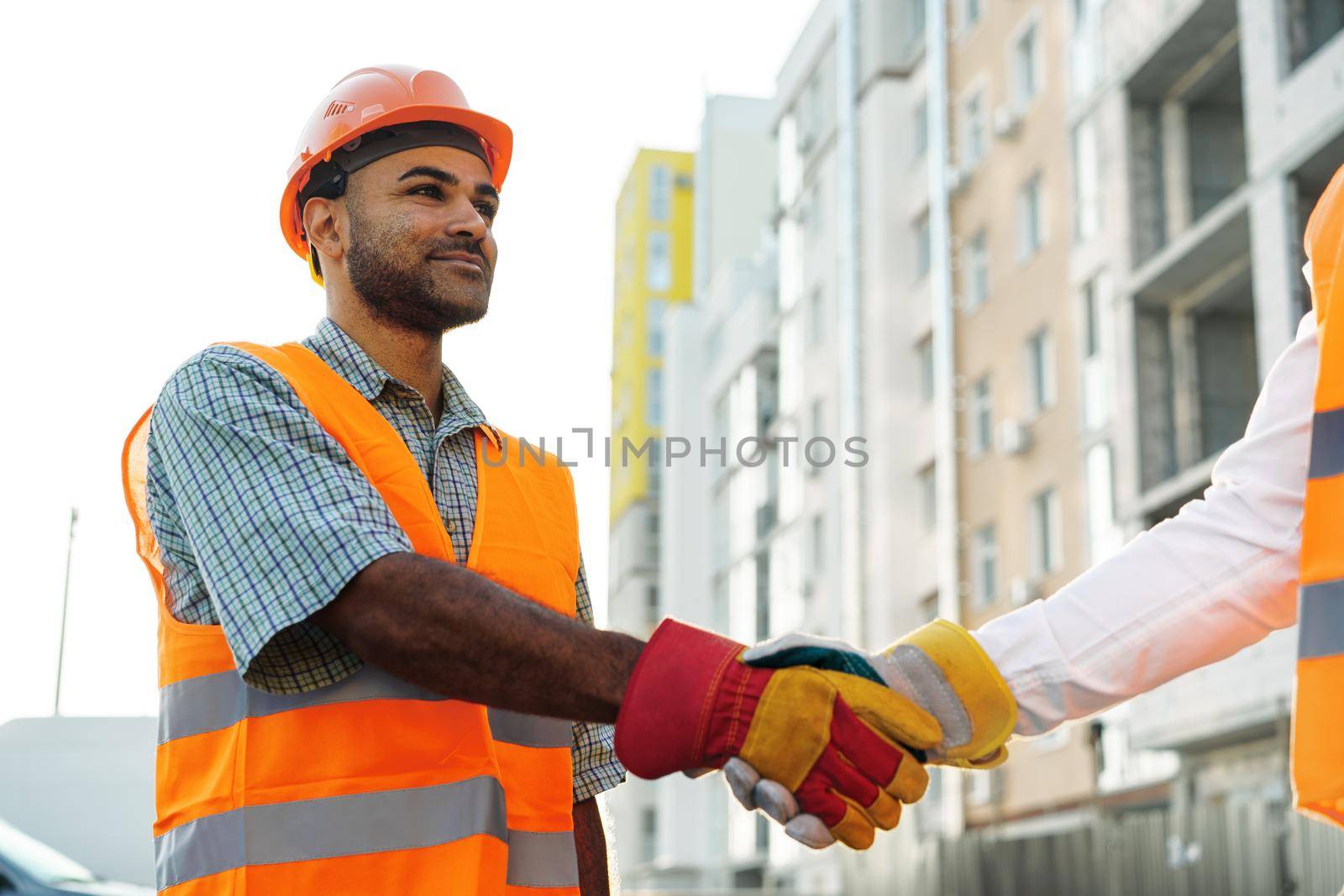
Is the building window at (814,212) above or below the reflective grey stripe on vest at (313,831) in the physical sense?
above

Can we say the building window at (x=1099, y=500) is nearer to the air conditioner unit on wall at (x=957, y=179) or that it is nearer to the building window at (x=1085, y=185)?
the building window at (x=1085, y=185)

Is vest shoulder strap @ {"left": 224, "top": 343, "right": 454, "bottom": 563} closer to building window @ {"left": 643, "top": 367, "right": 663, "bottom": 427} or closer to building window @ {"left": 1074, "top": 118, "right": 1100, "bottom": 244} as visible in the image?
building window @ {"left": 1074, "top": 118, "right": 1100, "bottom": 244}

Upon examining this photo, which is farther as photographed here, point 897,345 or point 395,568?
point 897,345

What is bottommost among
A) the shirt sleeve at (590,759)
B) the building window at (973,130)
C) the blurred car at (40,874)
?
the blurred car at (40,874)

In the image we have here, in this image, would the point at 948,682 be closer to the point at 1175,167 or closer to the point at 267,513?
the point at 267,513

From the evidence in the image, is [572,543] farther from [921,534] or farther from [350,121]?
[921,534]

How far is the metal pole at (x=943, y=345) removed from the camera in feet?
101

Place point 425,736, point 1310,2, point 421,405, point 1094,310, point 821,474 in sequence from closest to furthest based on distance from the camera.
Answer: point 425,736 < point 421,405 < point 1310,2 < point 1094,310 < point 821,474

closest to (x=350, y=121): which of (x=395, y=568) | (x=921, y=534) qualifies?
(x=395, y=568)

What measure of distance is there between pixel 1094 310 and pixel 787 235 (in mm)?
17923

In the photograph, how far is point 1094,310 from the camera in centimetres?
2719

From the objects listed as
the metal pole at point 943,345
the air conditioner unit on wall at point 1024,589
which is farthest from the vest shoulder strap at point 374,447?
the metal pole at point 943,345

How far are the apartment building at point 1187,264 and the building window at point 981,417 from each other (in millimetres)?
3944

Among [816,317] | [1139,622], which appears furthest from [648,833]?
[1139,622]
